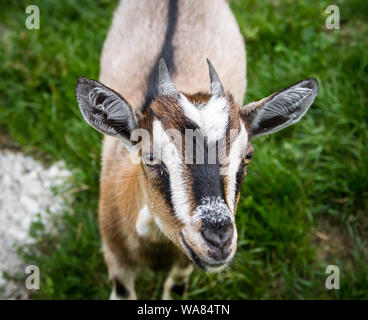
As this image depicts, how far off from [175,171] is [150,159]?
0.21m

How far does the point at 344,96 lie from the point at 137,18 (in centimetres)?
223

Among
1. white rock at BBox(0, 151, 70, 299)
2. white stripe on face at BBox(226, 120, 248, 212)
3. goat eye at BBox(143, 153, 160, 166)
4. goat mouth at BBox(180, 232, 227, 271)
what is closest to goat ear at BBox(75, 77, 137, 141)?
goat eye at BBox(143, 153, 160, 166)

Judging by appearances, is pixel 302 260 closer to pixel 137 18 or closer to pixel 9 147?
pixel 137 18

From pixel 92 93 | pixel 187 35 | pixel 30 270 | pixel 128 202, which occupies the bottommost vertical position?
pixel 30 270

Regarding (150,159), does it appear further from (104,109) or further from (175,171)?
(104,109)

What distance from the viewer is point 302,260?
405cm

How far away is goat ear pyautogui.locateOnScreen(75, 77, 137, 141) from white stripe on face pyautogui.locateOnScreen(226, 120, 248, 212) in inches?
23.9

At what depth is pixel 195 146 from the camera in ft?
8.01

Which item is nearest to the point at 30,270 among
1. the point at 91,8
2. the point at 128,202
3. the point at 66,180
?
the point at 66,180

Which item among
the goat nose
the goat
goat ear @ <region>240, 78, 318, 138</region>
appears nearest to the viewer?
the goat nose

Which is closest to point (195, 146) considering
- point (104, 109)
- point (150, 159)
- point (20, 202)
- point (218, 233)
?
point (150, 159)

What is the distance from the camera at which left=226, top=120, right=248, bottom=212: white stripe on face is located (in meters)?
2.46

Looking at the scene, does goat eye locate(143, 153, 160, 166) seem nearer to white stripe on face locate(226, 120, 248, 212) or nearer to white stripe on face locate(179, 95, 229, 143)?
white stripe on face locate(179, 95, 229, 143)

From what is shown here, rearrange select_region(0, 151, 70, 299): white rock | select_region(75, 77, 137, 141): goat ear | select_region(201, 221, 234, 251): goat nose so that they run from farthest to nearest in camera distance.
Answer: select_region(0, 151, 70, 299): white rock
select_region(75, 77, 137, 141): goat ear
select_region(201, 221, 234, 251): goat nose
